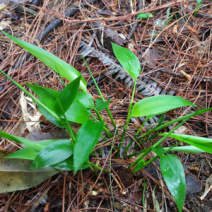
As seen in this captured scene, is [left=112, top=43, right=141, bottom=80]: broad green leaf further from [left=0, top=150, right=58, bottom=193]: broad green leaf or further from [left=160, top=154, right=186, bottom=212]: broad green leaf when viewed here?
[left=0, top=150, right=58, bottom=193]: broad green leaf

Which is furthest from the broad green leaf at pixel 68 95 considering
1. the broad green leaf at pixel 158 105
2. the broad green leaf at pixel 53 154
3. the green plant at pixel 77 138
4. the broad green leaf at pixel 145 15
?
the broad green leaf at pixel 145 15

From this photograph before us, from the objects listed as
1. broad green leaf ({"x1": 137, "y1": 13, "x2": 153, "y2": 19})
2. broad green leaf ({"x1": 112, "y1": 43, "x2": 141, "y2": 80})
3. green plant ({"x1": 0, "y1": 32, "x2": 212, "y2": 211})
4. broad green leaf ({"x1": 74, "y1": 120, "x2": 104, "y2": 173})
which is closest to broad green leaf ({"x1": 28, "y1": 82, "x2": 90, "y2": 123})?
green plant ({"x1": 0, "y1": 32, "x2": 212, "y2": 211})

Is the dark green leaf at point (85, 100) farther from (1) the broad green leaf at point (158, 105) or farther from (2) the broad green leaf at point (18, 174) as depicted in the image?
(2) the broad green leaf at point (18, 174)

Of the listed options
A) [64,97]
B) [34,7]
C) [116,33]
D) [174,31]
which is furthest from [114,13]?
[64,97]

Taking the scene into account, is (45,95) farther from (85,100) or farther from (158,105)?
(158,105)

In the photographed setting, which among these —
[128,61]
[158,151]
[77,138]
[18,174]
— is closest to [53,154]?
[77,138]
